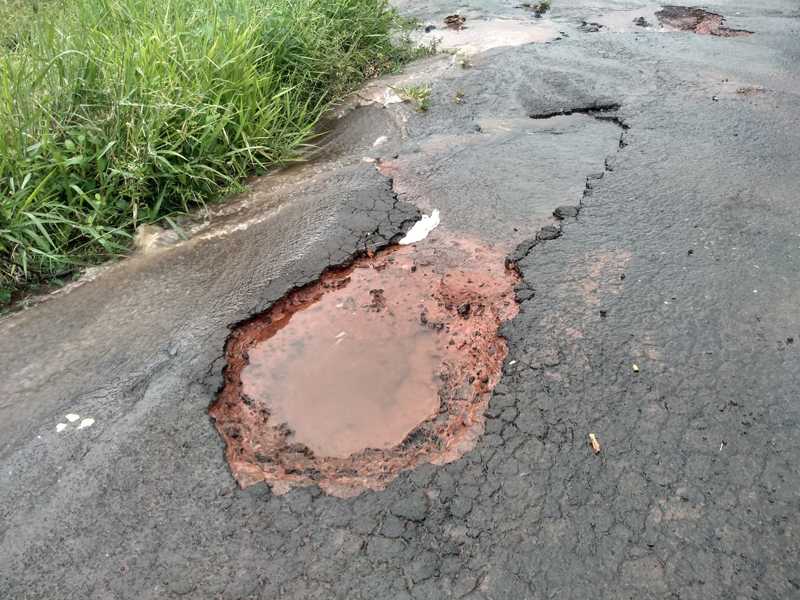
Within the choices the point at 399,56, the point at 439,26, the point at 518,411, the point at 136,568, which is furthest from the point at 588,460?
the point at 439,26

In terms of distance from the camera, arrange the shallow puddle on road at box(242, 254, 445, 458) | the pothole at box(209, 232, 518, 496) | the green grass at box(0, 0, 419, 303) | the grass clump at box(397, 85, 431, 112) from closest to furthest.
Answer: the pothole at box(209, 232, 518, 496) < the shallow puddle on road at box(242, 254, 445, 458) < the green grass at box(0, 0, 419, 303) < the grass clump at box(397, 85, 431, 112)

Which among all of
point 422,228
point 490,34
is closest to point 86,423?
point 422,228

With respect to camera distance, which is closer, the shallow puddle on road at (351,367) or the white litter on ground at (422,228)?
Answer: the shallow puddle on road at (351,367)

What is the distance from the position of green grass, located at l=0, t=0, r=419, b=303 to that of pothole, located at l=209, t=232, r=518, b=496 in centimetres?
133

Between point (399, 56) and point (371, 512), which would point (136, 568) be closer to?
point (371, 512)

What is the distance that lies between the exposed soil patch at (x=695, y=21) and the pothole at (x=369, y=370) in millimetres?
4627

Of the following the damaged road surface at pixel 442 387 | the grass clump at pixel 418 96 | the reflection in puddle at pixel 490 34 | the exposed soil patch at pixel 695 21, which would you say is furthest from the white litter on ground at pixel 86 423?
the exposed soil patch at pixel 695 21

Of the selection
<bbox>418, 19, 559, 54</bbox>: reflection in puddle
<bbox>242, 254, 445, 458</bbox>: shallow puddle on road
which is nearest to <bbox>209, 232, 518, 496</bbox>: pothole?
<bbox>242, 254, 445, 458</bbox>: shallow puddle on road

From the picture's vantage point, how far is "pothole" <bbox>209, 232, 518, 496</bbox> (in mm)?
2592

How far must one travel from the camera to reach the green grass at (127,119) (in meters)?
3.75

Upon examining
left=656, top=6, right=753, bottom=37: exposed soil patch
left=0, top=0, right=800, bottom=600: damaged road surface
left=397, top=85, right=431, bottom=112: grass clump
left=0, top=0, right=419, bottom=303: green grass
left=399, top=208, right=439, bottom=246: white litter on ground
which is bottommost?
left=0, top=0, right=800, bottom=600: damaged road surface

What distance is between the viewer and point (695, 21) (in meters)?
6.88

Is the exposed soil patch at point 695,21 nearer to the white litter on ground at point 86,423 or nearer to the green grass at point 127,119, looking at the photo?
the green grass at point 127,119

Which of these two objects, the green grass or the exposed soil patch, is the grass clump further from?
the exposed soil patch
